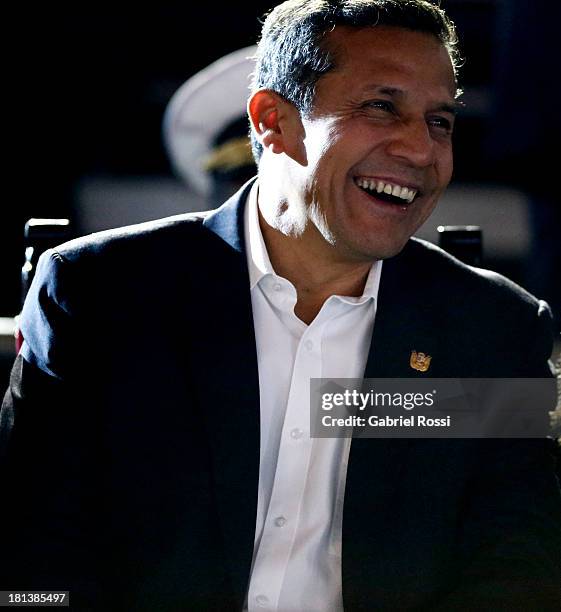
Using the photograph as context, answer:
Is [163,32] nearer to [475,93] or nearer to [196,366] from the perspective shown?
[475,93]

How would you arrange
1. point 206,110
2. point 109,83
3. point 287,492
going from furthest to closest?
point 109,83, point 206,110, point 287,492

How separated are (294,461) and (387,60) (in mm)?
708

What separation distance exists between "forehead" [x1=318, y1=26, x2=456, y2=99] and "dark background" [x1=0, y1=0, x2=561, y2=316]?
6.33 m

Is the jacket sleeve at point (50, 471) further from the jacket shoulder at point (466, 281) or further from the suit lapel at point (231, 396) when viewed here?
the jacket shoulder at point (466, 281)

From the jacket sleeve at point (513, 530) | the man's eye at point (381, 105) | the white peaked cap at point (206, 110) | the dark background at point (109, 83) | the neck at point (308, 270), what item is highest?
the dark background at point (109, 83)

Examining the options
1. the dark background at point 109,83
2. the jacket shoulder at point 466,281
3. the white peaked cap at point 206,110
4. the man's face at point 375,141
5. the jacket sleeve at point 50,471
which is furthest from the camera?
the dark background at point 109,83

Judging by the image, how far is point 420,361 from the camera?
1.79 meters

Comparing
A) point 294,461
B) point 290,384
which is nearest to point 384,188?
point 290,384

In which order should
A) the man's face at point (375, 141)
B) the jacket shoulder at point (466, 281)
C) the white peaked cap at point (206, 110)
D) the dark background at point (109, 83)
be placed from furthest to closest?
the dark background at point (109, 83), the white peaked cap at point (206, 110), the jacket shoulder at point (466, 281), the man's face at point (375, 141)

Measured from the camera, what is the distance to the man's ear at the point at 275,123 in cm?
179

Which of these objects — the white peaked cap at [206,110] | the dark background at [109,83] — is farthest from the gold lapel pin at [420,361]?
the dark background at [109,83]

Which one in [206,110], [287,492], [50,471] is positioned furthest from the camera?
[206,110]

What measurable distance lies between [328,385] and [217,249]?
316 millimetres

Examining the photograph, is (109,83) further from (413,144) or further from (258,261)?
(413,144)
